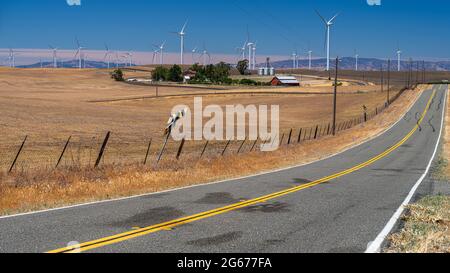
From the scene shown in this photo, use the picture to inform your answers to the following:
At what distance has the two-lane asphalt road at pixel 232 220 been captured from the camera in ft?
31.8

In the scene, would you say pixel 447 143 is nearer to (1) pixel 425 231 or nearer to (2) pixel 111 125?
(2) pixel 111 125

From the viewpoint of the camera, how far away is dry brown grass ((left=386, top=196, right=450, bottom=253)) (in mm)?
9703

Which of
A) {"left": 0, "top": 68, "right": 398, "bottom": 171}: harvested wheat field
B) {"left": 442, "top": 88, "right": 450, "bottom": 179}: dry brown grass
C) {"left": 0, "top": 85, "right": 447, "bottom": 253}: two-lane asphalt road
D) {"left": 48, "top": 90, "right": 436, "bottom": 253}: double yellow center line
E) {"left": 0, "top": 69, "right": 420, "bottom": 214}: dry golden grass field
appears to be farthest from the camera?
{"left": 0, "top": 68, "right": 398, "bottom": 171}: harvested wheat field

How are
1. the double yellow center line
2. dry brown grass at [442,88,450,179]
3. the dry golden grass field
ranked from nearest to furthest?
the double yellow center line < the dry golden grass field < dry brown grass at [442,88,450,179]

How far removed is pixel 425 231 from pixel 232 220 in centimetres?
410

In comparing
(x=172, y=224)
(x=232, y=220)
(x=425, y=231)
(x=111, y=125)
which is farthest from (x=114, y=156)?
(x=425, y=231)

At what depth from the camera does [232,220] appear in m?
12.3

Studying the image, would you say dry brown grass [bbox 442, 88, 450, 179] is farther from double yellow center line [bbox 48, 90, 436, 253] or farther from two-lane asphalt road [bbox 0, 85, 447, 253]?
double yellow center line [bbox 48, 90, 436, 253]

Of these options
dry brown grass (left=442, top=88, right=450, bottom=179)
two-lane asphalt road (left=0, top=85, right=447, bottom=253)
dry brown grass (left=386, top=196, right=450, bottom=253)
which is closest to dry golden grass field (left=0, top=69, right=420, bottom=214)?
two-lane asphalt road (left=0, top=85, right=447, bottom=253)

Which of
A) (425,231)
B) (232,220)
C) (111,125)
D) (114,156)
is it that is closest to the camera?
(425,231)

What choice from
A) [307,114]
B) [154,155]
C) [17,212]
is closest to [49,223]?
[17,212]

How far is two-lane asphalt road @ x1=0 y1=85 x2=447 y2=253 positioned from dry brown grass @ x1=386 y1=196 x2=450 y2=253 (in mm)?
572
